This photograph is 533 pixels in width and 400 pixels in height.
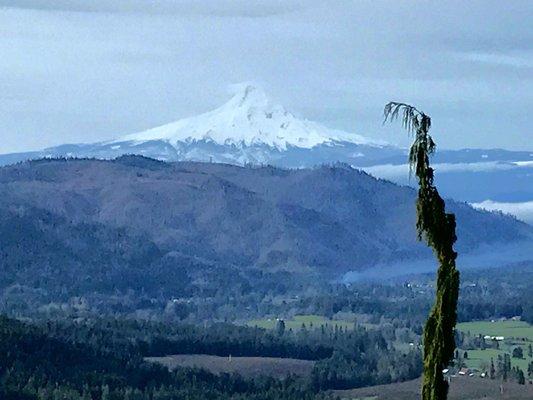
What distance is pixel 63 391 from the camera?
196750 millimetres

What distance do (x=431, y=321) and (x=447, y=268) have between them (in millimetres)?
1846

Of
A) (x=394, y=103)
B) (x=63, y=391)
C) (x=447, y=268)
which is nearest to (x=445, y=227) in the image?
(x=447, y=268)

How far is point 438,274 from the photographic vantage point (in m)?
46.8

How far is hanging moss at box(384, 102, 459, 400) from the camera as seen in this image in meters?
46.5

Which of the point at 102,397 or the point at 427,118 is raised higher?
the point at 427,118

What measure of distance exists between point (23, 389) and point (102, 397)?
1056cm

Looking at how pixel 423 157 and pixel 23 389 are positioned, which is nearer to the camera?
pixel 423 157

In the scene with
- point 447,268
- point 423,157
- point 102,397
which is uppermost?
point 423,157

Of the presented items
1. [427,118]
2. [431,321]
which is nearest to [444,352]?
[431,321]

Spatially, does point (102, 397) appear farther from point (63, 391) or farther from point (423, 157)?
point (423, 157)

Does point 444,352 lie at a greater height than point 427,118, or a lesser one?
lesser

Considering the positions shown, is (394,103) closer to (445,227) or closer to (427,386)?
(445,227)

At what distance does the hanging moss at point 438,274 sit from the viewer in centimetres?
4647

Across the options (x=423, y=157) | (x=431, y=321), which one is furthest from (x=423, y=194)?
(x=431, y=321)
